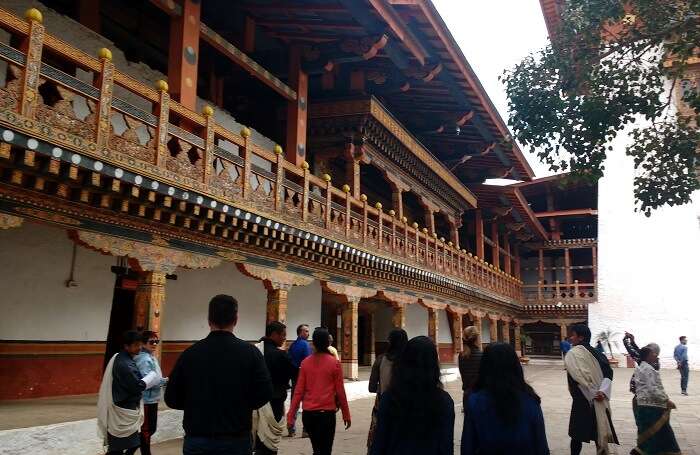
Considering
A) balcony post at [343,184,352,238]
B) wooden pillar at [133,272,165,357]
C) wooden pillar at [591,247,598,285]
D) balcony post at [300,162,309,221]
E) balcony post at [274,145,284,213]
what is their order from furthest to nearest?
wooden pillar at [591,247,598,285]
balcony post at [343,184,352,238]
balcony post at [300,162,309,221]
balcony post at [274,145,284,213]
wooden pillar at [133,272,165,357]

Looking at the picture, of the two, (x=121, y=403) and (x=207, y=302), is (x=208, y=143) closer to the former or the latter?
(x=207, y=302)

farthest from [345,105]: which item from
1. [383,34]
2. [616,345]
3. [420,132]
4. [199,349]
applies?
[616,345]

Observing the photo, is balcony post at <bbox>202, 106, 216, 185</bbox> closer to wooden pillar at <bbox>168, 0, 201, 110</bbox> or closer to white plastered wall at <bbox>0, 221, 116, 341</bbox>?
wooden pillar at <bbox>168, 0, 201, 110</bbox>

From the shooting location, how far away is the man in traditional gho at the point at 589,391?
5.93 meters

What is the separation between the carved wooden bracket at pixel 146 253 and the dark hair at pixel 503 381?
218 inches

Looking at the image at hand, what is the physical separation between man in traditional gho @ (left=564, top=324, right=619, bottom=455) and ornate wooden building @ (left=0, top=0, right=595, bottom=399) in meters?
4.92

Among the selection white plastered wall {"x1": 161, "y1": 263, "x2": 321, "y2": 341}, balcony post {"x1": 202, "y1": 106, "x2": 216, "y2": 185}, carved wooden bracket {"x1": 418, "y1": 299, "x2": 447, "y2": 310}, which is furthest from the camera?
carved wooden bracket {"x1": 418, "y1": 299, "x2": 447, "y2": 310}

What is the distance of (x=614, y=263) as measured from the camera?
2878cm

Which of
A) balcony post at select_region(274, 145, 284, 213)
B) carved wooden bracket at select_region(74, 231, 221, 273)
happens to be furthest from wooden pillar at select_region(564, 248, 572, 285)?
carved wooden bracket at select_region(74, 231, 221, 273)

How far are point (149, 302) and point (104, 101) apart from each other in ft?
8.58

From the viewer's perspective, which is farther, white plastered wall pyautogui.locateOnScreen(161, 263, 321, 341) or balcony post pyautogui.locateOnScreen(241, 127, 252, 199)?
white plastered wall pyautogui.locateOnScreen(161, 263, 321, 341)

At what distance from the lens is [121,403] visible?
16.7ft

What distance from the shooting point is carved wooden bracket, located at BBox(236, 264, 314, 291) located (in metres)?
9.95

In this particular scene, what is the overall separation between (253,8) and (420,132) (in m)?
7.63
